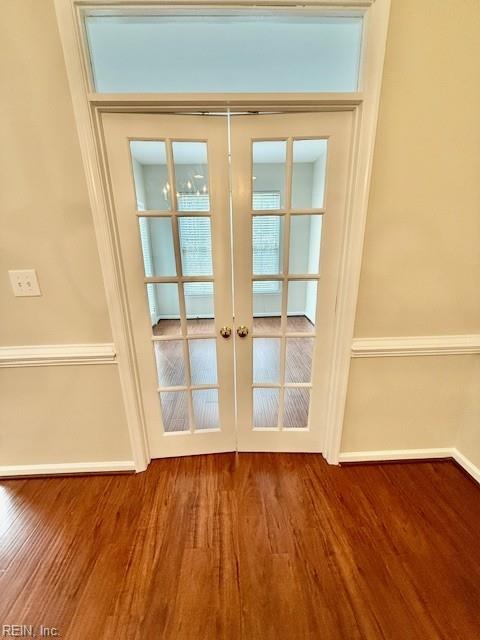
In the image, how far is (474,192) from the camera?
124 centimetres

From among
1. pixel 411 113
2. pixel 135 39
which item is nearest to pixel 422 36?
pixel 411 113

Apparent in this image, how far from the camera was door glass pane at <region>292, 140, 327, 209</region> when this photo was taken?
4.19ft

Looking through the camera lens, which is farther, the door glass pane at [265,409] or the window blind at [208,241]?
the door glass pane at [265,409]

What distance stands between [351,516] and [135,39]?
2.60 m

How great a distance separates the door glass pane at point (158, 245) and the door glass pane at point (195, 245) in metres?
0.06

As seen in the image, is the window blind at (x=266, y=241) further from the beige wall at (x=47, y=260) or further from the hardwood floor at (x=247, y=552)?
the hardwood floor at (x=247, y=552)

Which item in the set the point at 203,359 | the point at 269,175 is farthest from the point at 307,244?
the point at 203,359

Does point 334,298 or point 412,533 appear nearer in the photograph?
point 412,533

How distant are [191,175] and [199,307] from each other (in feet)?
2.28

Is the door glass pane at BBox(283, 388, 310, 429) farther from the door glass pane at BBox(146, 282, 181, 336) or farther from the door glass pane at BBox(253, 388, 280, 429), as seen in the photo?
the door glass pane at BBox(146, 282, 181, 336)

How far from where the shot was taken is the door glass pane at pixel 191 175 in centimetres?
126

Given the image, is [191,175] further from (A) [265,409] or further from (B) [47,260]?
(A) [265,409]

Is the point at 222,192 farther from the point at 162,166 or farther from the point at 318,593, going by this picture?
the point at 318,593

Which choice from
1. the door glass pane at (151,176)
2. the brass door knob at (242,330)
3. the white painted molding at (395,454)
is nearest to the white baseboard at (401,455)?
the white painted molding at (395,454)
